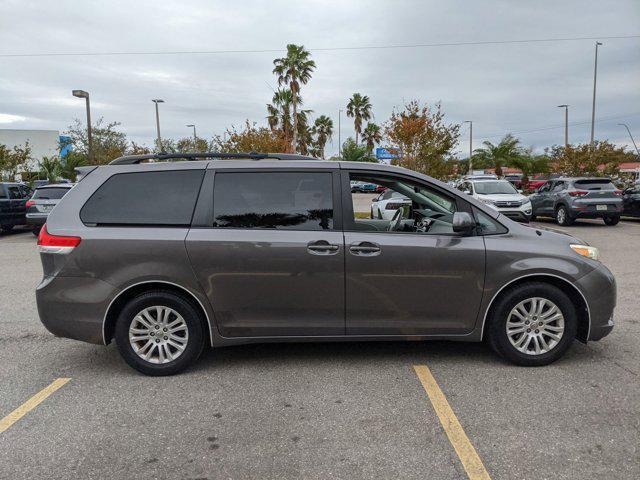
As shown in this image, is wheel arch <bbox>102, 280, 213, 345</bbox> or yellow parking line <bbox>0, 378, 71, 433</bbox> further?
wheel arch <bbox>102, 280, 213, 345</bbox>

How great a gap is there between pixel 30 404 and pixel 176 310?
1.20 metres

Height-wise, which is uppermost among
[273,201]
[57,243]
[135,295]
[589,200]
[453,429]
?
[273,201]

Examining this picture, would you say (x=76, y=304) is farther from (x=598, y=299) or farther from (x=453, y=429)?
(x=598, y=299)

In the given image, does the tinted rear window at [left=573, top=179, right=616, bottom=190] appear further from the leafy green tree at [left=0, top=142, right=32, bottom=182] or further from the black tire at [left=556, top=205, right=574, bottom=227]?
the leafy green tree at [left=0, top=142, right=32, bottom=182]

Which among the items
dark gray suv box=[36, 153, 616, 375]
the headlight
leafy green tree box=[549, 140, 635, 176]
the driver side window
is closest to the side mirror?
dark gray suv box=[36, 153, 616, 375]

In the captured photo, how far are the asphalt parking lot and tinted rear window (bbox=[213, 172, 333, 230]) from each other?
124 centimetres

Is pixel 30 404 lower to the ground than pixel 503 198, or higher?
lower

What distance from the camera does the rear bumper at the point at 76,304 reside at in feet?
13.4

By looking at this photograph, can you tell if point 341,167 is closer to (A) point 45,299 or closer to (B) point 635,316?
(A) point 45,299

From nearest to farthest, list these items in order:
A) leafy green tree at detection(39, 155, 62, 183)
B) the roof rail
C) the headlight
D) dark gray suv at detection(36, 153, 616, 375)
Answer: dark gray suv at detection(36, 153, 616, 375), the headlight, the roof rail, leafy green tree at detection(39, 155, 62, 183)

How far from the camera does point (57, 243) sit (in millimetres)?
4105

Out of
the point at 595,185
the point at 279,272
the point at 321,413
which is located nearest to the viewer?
the point at 321,413

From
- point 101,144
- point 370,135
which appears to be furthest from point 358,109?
point 101,144

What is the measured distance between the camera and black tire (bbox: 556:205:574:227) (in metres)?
16.6
